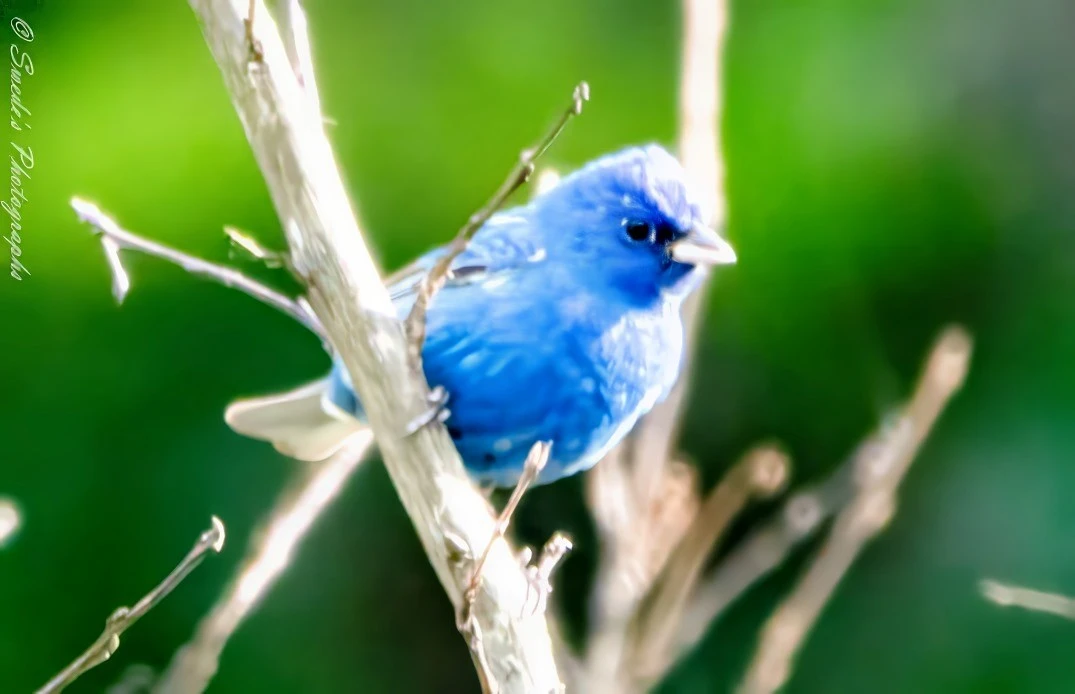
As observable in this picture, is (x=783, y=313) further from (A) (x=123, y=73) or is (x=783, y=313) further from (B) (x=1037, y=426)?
(A) (x=123, y=73)

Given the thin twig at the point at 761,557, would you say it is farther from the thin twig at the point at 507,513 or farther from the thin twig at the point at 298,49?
the thin twig at the point at 298,49

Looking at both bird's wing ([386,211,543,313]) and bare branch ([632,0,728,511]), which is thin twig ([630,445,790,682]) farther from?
bird's wing ([386,211,543,313])

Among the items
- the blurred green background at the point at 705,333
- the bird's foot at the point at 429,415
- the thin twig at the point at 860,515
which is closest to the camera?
the bird's foot at the point at 429,415

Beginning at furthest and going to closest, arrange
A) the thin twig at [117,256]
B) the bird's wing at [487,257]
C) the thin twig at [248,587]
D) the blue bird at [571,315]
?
1. the bird's wing at [487,257]
2. the blue bird at [571,315]
3. the thin twig at [248,587]
4. the thin twig at [117,256]

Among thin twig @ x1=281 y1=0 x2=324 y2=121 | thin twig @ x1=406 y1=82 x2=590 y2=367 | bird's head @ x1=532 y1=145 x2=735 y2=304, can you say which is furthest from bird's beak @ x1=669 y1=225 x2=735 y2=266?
thin twig @ x1=281 y1=0 x2=324 y2=121

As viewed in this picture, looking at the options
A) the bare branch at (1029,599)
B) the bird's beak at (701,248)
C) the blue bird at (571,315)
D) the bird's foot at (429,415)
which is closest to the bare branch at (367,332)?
the bird's foot at (429,415)

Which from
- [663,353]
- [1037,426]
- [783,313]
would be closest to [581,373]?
[663,353]

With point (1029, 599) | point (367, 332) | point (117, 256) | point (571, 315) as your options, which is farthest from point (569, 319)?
point (1029, 599)
